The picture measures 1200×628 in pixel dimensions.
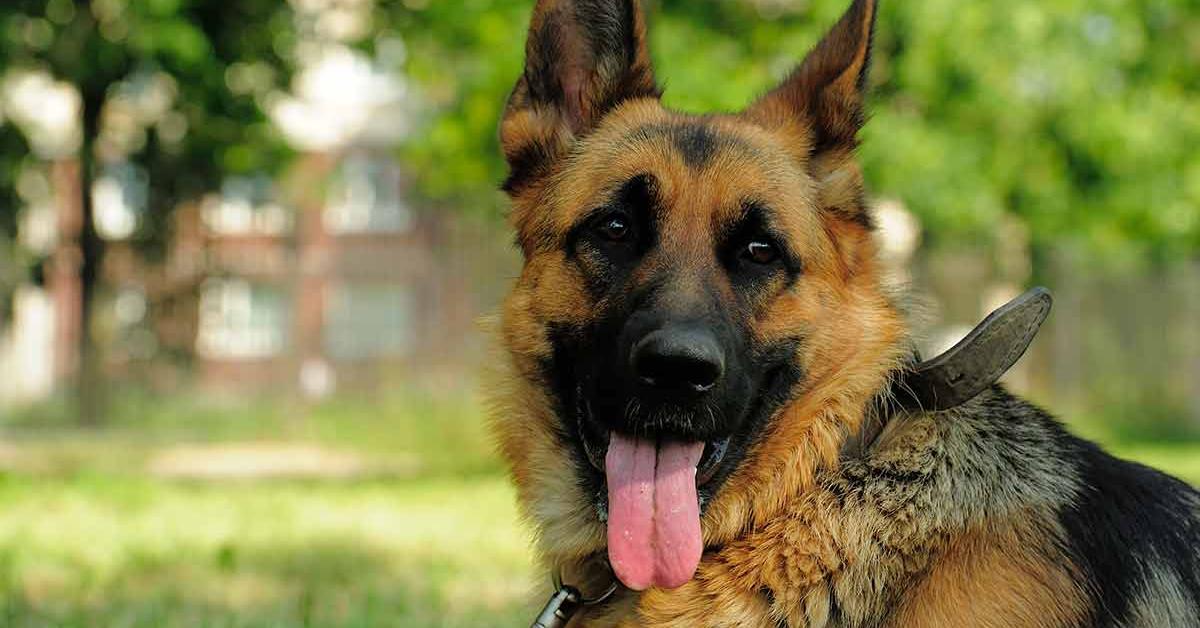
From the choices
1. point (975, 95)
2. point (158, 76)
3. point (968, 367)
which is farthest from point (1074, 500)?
point (158, 76)

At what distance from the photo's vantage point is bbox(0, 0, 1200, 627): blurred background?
714 cm

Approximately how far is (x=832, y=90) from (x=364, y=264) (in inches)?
721

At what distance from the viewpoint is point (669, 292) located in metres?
3.33

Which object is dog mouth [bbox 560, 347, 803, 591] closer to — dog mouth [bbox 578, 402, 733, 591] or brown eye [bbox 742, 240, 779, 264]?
dog mouth [bbox 578, 402, 733, 591]

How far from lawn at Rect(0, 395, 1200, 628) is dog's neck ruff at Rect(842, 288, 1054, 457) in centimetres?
114

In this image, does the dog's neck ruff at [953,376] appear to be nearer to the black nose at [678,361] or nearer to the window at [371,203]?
the black nose at [678,361]

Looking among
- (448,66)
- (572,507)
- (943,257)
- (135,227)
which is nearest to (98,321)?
(135,227)

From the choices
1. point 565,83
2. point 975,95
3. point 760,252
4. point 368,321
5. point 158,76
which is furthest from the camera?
point 368,321

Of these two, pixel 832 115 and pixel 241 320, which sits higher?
pixel 832 115

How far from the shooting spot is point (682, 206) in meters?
3.51

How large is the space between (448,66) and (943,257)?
8239 mm

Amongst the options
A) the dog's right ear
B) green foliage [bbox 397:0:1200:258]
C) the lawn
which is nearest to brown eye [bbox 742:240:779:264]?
the dog's right ear

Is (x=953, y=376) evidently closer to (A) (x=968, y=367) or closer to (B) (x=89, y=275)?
(A) (x=968, y=367)

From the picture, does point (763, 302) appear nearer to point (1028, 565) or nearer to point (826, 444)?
point (826, 444)
